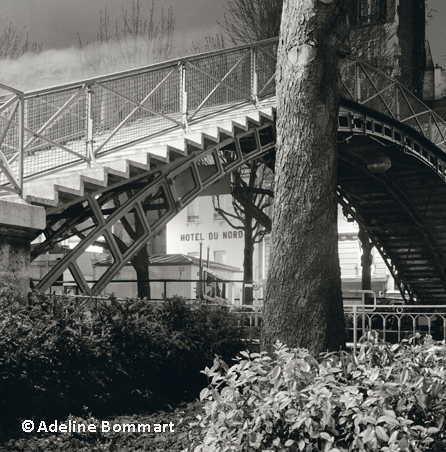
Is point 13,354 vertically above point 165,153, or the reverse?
point 165,153

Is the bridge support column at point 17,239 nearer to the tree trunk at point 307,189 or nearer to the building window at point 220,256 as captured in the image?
the tree trunk at point 307,189

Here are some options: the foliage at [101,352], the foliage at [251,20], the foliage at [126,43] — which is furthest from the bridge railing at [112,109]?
the foliage at [126,43]

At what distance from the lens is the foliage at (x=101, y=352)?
22.7 feet

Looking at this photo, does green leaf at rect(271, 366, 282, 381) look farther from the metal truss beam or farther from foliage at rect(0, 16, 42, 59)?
foliage at rect(0, 16, 42, 59)

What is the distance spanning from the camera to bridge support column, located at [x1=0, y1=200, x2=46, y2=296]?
8.04m

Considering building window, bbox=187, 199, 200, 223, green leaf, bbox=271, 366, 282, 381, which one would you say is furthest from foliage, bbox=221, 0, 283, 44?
green leaf, bbox=271, 366, 282, 381

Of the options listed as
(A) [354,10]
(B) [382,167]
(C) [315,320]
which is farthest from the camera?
(A) [354,10]

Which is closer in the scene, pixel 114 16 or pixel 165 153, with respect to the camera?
pixel 165 153

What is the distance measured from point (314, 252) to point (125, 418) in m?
2.72

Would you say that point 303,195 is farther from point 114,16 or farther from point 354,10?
point 114,16

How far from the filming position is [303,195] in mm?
7199

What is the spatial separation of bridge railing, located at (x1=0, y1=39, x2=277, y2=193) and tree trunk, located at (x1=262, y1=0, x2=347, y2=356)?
442 centimetres

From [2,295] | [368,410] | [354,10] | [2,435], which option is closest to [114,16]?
[354,10]

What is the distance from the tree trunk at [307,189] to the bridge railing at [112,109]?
4419 mm
